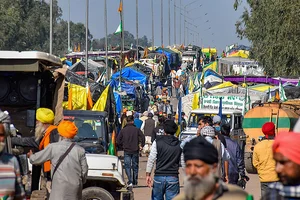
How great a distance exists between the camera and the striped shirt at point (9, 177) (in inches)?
277

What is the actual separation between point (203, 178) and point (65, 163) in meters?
5.13

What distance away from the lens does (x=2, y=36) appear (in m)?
93.4

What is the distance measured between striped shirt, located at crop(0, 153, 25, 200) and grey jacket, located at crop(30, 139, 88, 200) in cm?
358

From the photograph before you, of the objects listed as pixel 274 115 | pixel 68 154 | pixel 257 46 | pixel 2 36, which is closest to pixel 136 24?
pixel 2 36

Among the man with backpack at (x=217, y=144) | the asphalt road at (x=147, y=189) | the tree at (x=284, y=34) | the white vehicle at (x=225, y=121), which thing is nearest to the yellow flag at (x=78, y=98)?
the asphalt road at (x=147, y=189)

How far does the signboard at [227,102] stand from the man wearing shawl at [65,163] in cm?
2315

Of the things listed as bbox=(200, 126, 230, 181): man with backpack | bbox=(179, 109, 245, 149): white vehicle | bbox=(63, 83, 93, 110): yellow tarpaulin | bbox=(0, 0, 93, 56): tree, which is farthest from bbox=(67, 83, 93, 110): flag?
bbox=(0, 0, 93, 56): tree

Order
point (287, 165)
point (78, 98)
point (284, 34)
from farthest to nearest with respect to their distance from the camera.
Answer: point (284, 34), point (78, 98), point (287, 165)

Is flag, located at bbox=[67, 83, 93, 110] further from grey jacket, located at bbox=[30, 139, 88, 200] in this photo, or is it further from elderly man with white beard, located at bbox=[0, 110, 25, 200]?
elderly man with white beard, located at bbox=[0, 110, 25, 200]

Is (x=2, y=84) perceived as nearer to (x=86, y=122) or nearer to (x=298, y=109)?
(x=86, y=122)

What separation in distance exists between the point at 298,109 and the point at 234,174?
1648cm

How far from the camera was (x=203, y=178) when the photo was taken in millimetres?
5852

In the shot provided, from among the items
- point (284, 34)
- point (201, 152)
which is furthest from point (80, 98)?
point (201, 152)

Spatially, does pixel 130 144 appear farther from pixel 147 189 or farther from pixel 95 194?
pixel 95 194
